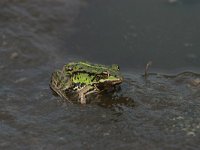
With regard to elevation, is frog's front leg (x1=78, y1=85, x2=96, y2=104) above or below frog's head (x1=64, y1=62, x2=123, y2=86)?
below

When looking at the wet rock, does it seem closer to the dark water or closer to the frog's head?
the dark water

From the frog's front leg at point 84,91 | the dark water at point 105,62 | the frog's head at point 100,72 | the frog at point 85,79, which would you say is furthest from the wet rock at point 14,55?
the frog's front leg at point 84,91

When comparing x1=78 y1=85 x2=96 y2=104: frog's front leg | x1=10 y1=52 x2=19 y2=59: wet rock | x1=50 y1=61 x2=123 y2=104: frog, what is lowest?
x1=78 y1=85 x2=96 y2=104: frog's front leg

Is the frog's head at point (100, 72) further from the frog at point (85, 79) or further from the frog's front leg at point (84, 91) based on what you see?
the frog's front leg at point (84, 91)

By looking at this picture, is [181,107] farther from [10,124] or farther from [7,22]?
[7,22]

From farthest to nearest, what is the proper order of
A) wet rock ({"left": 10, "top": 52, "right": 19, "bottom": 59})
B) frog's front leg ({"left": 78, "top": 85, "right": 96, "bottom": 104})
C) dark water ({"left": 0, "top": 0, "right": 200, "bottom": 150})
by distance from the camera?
wet rock ({"left": 10, "top": 52, "right": 19, "bottom": 59}), frog's front leg ({"left": 78, "top": 85, "right": 96, "bottom": 104}), dark water ({"left": 0, "top": 0, "right": 200, "bottom": 150})

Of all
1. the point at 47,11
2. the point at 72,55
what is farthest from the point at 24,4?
the point at 72,55

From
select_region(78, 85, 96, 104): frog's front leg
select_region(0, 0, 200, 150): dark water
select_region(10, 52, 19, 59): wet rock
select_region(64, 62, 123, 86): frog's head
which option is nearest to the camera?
select_region(0, 0, 200, 150): dark water

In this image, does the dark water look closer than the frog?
Yes

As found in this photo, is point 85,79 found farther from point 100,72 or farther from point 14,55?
point 14,55

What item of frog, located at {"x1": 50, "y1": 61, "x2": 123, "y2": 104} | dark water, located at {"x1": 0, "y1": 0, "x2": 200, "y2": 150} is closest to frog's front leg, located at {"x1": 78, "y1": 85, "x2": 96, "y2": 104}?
frog, located at {"x1": 50, "y1": 61, "x2": 123, "y2": 104}
